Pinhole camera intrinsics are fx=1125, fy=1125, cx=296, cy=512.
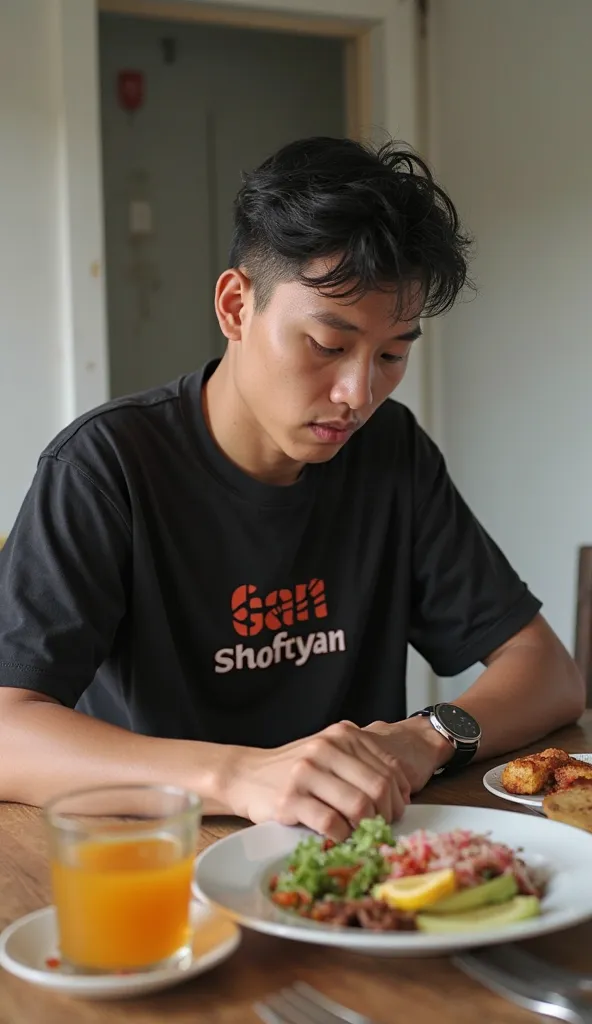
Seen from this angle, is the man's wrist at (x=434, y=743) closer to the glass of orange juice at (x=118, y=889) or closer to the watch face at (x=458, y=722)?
the watch face at (x=458, y=722)

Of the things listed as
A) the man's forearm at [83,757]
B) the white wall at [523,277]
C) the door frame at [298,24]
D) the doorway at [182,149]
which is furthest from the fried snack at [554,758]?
the doorway at [182,149]

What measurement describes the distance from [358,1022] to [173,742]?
46 centimetres

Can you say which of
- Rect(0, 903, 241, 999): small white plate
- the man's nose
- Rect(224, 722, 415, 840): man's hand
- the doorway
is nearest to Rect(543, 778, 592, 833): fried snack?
Rect(224, 722, 415, 840): man's hand

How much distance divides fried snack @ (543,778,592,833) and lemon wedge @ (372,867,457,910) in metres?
0.25

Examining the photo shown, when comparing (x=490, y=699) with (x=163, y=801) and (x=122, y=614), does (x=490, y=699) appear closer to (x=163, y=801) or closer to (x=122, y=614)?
(x=122, y=614)

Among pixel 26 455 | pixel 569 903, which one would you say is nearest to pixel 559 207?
pixel 26 455

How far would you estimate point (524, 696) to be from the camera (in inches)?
53.5

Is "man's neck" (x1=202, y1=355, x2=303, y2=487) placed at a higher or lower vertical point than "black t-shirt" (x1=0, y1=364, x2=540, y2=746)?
higher

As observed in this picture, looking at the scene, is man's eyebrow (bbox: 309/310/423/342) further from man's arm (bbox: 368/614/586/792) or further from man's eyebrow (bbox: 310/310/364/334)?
man's arm (bbox: 368/614/586/792)

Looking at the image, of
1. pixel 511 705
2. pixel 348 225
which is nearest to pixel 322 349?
pixel 348 225

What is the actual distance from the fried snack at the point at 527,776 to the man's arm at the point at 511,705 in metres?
0.08

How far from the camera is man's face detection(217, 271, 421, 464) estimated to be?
1.24 metres

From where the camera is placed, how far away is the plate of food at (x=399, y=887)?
70cm

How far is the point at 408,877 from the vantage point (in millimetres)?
764
